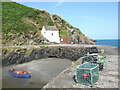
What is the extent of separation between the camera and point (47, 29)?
61375mm

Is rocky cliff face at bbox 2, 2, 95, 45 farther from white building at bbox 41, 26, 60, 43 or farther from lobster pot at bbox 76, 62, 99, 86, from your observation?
lobster pot at bbox 76, 62, 99, 86

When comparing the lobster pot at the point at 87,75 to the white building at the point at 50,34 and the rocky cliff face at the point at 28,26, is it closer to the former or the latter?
the rocky cliff face at the point at 28,26

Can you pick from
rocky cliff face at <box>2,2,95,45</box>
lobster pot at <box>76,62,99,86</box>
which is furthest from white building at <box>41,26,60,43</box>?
lobster pot at <box>76,62,99,86</box>

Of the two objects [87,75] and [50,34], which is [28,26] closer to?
[50,34]

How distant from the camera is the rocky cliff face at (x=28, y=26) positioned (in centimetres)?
5281

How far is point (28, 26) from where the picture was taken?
64.1 metres

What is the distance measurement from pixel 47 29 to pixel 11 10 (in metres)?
39.1

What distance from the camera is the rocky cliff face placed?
52.8 m

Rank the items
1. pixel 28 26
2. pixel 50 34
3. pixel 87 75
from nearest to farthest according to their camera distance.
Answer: pixel 87 75
pixel 50 34
pixel 28 26

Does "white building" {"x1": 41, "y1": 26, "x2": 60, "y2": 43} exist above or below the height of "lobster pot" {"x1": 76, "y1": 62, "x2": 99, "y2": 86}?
above

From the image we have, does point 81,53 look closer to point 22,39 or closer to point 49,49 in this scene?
point 49,49

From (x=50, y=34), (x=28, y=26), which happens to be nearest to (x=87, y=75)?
(x=50, y=34)

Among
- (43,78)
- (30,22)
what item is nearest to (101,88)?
(43,78)

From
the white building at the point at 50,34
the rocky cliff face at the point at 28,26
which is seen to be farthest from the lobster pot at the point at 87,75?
the white building at the point at 50,34
